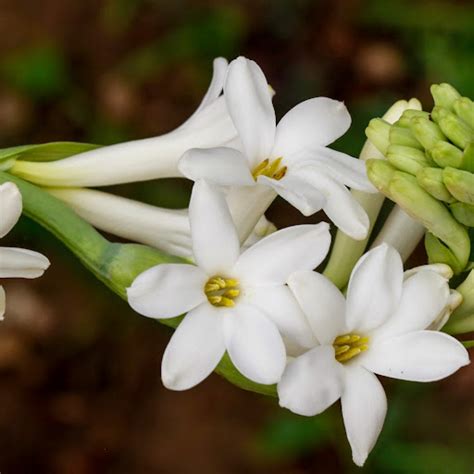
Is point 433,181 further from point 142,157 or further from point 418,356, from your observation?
point 142,157

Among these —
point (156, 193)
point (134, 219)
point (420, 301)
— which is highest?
point (420, 301)

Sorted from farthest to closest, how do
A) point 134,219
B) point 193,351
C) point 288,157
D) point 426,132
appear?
point 134,219 → point 288,157 → point 426,132 → point 193,351

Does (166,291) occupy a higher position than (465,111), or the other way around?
(465,111)

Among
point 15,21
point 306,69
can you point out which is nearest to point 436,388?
point 306,69

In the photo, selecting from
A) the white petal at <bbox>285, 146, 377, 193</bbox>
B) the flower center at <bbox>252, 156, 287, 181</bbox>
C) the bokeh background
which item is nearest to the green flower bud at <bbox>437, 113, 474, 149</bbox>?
the white petal at <bbox>285, 146, 377, 193</bbox>

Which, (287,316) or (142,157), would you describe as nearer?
(287,316)

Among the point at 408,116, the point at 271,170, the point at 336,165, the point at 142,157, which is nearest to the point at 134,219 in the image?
the point at 142,157
